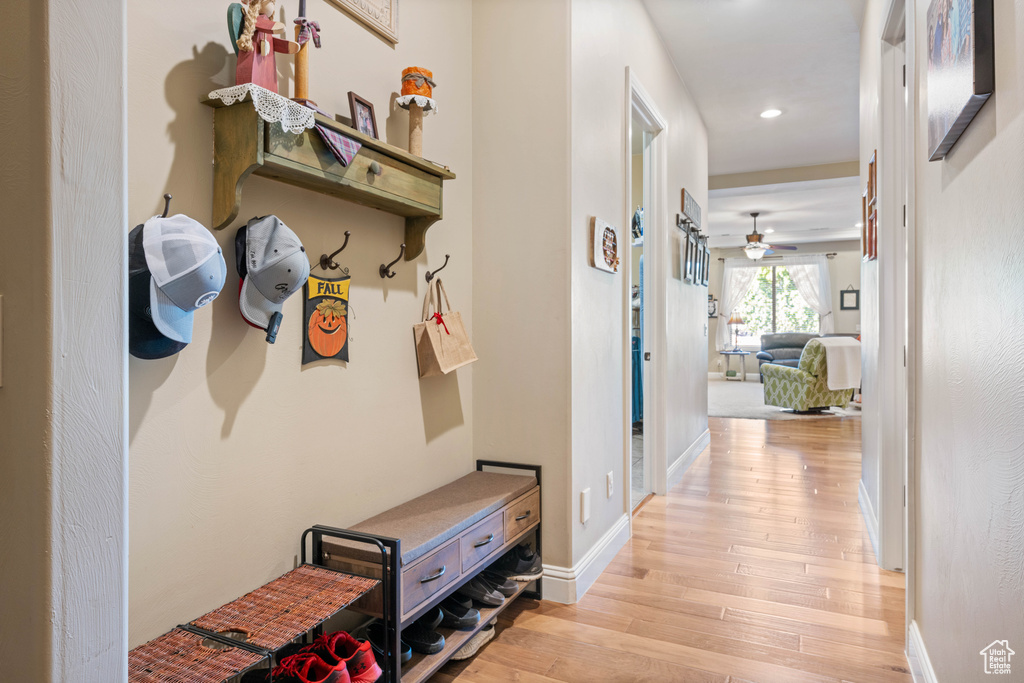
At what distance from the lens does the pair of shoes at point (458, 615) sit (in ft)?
6.00

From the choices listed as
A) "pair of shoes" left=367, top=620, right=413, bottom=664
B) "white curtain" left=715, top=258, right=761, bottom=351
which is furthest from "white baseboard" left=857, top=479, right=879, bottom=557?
"white curtain" left=715, top=258, right=761, bottom=351

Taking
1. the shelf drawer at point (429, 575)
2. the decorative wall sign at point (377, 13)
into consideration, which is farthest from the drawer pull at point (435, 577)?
the decorative wall sign at point (377, 13)

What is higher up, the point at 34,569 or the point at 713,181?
the point at 713,181

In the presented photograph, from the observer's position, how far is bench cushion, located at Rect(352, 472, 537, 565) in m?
1.64

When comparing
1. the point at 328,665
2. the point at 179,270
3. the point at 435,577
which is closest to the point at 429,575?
the point at 435,577

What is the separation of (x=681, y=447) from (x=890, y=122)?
2418mm

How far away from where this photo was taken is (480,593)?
198 centimetres

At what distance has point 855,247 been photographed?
11336 mm

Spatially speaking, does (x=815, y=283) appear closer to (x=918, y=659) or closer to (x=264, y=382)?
(x=918, y=659)

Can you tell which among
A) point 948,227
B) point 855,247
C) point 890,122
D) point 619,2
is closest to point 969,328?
point 948,227

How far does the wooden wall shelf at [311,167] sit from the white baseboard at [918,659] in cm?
185

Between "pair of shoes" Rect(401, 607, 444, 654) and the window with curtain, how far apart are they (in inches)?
457

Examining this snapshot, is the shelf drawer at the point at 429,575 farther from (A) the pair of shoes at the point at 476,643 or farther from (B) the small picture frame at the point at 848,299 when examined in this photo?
(B) the small picture frame at the point at 848,299

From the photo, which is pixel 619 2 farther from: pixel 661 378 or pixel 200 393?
pixel 200 393
